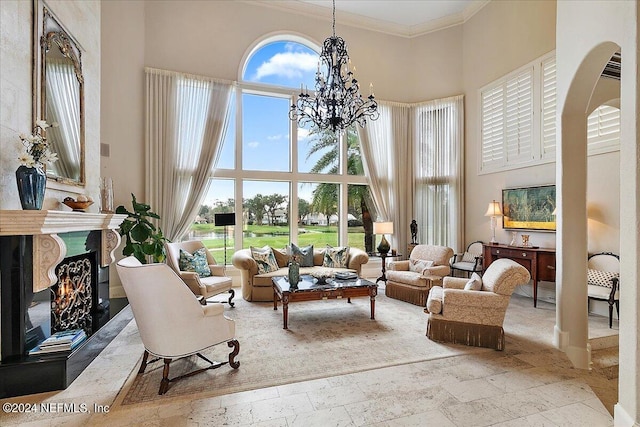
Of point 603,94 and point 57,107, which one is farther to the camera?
point 603,94

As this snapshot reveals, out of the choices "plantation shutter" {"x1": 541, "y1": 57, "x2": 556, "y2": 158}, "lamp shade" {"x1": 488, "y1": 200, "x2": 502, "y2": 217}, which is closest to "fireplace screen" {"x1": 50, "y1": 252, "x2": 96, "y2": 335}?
"lamp shade" {"x1": 488, "y1": 200, "x2": 502, "y2": 217}

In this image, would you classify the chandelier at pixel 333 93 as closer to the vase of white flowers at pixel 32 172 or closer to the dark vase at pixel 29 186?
the vase of white flowers at pixel 32 172

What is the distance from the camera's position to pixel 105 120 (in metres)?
5.25

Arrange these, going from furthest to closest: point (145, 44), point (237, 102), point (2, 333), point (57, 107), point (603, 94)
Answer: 1. point (237, 102)
2. point (145, 44)
3. point (603, 94)
4. point (57, 107)
5. point (2, 333)

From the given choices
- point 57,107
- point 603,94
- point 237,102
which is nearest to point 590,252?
point 603,94

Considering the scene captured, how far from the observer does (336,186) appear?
7.06 metres

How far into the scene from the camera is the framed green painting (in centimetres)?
499

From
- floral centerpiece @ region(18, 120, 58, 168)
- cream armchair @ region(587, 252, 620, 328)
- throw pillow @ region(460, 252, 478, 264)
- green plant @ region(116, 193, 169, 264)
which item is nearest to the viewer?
floral centerpiece @ region(18, 120, 58, 168)

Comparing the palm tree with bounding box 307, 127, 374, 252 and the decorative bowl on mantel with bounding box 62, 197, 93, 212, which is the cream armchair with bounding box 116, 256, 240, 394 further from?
the palm tree with bounding box 307, 127, 374, 252

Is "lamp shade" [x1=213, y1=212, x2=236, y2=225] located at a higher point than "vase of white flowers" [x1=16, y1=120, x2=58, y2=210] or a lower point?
lower

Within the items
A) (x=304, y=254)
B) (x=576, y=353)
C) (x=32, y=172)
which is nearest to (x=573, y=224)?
(x=576, y=353)

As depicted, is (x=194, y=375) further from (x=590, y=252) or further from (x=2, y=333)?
(x=590, y=252)

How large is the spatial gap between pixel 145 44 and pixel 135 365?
544cm

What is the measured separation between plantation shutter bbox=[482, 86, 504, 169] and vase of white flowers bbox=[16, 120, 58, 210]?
6724 mm
